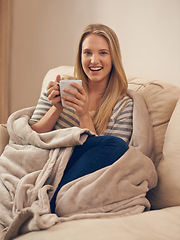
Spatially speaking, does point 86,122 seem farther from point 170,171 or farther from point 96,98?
point 170,171

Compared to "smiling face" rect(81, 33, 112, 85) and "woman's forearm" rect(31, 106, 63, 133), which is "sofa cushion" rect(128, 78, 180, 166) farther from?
"woman's forearm" rect(31, 106, 63, 133)

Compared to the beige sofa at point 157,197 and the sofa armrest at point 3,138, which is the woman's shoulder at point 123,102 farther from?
the sofa armrest at point 3,138

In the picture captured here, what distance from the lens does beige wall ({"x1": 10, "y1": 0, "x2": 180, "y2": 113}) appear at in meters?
1.76

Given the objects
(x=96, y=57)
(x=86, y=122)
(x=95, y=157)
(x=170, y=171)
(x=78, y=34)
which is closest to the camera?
(x=95, y=157)

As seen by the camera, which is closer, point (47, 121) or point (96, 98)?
point (47, 121)

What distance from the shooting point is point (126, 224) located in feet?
3.01

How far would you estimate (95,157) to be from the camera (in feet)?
3.52

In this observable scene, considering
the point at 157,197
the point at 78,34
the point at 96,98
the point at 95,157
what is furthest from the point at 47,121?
the point at 78,34

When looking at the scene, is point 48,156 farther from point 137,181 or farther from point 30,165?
point 137,181

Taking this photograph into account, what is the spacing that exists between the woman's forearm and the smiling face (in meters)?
0.25

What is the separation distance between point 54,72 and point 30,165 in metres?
0.86

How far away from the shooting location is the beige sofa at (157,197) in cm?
85

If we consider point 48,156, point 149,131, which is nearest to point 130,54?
point 149,131

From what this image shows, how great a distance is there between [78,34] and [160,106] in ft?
3.98
